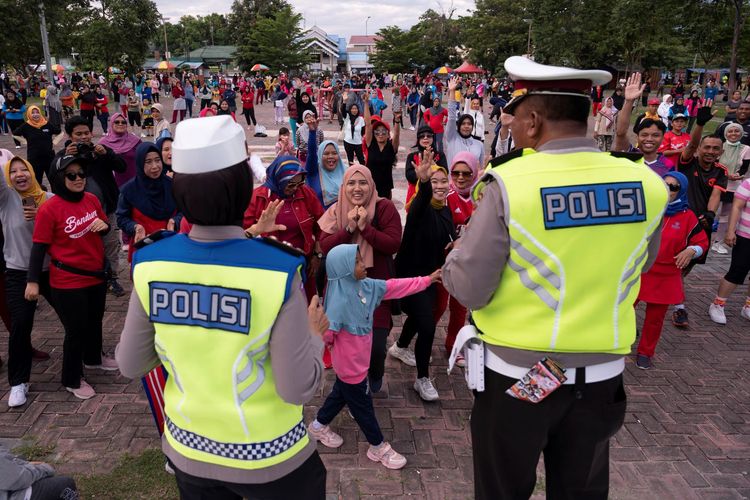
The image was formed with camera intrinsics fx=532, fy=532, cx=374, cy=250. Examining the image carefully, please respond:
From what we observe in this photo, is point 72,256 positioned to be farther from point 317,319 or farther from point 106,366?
point 317,319

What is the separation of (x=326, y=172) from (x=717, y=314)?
4.65m

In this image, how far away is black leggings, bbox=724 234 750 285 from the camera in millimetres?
5698

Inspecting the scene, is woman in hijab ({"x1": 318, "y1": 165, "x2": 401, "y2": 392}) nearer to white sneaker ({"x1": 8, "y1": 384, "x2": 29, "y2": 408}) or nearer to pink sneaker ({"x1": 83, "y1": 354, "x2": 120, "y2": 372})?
pink sneaker ({"x1": 83, "y1": 354, "x2": 120, "y2": 372})

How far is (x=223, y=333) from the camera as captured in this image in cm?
173

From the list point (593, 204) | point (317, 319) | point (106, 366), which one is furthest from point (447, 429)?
point (106, 366)

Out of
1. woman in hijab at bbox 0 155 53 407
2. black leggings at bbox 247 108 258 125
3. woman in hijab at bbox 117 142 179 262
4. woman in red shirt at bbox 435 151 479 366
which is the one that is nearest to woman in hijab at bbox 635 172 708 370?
woman in red shirt at bbox 435 151 479 366

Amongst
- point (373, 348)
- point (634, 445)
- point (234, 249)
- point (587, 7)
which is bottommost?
point (634, 445)

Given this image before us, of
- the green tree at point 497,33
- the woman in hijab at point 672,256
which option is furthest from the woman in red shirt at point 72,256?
→ the green tree at point 497,33

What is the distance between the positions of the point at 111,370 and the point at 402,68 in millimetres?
69268

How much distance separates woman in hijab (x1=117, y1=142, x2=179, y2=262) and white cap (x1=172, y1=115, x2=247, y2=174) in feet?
11.3

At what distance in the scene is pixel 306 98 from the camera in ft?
47.8

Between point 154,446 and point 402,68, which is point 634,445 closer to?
point 154,446

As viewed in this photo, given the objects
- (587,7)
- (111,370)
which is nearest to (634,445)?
(111,370)

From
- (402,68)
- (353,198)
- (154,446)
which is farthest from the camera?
(402,68)
